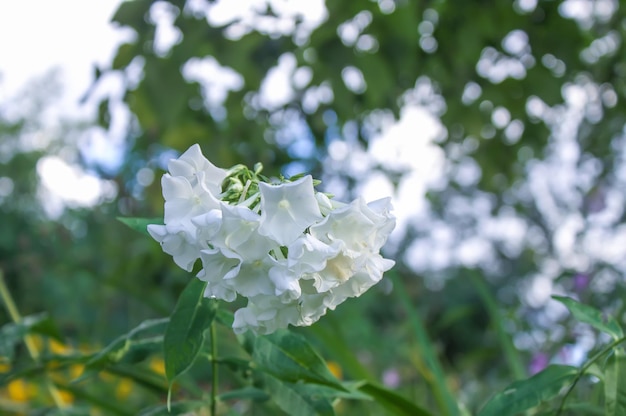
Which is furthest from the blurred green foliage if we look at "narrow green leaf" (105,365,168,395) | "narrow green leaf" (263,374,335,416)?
"narrow green leaf" (263,374,335,416)

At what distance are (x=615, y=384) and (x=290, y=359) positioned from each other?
0.37 meters

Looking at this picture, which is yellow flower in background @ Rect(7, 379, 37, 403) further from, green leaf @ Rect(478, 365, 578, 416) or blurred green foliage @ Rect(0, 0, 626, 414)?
green leaf @ Rect(478, 365, 578, 416)

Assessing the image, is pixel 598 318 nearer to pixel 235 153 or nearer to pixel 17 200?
pixel 235 153

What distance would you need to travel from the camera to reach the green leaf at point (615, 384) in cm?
76

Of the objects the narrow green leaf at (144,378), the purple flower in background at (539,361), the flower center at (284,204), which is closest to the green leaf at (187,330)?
the flower center at (284,204)

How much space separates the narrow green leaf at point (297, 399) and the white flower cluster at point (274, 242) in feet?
0.48

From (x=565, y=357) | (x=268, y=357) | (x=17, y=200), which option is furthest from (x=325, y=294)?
(x=17, y=200)

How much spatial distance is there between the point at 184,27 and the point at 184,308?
994 millimetres

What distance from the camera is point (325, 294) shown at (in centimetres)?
71

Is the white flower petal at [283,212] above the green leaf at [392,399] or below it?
above

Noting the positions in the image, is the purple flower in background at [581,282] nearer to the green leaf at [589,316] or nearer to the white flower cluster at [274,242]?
the green leaf at [589,316]

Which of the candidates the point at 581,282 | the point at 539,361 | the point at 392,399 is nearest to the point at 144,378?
the point at 392,399

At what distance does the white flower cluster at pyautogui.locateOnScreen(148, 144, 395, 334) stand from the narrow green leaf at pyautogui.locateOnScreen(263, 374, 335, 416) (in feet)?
0.48

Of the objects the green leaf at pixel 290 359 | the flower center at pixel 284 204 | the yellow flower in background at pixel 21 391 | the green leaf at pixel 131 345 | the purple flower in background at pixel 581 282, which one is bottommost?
the yellow flower in background at pixel 21 391
